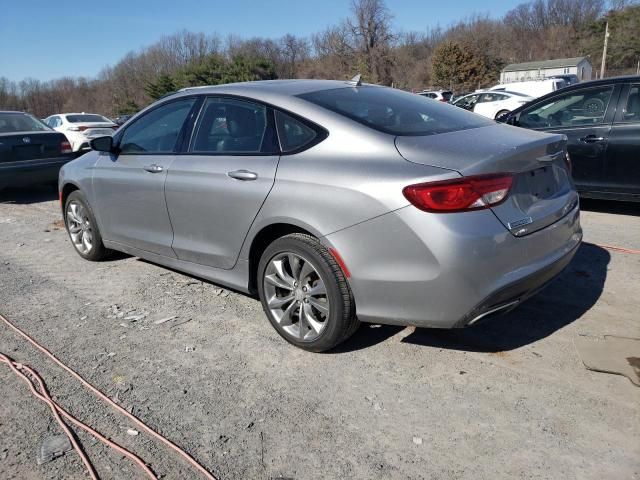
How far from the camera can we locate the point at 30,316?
418 cm

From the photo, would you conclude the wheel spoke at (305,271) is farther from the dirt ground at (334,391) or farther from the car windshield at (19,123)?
the car windshield at (19,123)

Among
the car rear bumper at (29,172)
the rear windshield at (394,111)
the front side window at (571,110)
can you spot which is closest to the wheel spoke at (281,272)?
the rear windshield at (394,111)

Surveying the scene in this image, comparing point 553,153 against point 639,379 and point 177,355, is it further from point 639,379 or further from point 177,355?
point 177,355

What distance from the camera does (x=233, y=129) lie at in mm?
3691

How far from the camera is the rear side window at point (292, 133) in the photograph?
10.6ft

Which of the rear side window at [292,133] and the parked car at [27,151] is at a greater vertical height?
the rear side window at [292,133]

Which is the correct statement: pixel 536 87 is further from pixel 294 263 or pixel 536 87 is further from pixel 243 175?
pixel 294 263

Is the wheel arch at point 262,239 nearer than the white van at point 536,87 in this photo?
Yes

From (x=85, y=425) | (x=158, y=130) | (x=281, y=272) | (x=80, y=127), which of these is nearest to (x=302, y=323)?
(x=281, y=272)

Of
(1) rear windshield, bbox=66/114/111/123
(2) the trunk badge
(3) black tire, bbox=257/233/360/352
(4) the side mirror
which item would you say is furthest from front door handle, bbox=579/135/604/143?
(1) rear windshield, bbox=66/114/111/123

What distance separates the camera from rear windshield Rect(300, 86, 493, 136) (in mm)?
3193

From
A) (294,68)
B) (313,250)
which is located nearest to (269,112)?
(313,250)

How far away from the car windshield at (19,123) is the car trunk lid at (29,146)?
0.36m

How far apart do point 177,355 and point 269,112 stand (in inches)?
65.8
